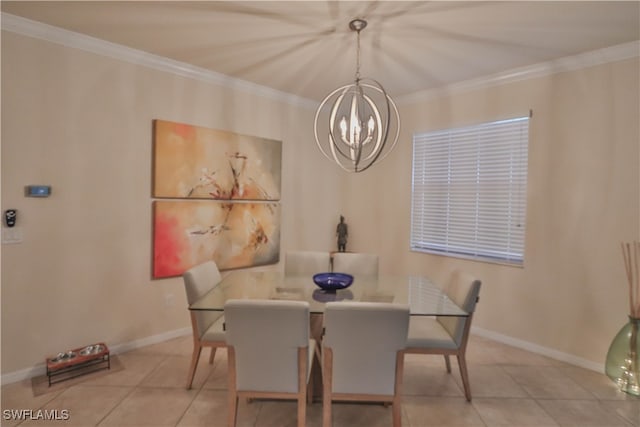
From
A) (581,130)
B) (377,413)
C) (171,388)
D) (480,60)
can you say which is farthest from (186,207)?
(581,130)

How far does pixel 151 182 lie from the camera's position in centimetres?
316

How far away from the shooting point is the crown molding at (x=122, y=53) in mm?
2469

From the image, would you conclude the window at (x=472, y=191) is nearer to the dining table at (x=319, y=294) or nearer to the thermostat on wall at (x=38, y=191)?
the dining table at (x=319, y=294)

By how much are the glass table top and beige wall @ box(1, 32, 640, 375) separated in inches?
42.3

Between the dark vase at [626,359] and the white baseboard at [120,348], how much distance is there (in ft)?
11.9

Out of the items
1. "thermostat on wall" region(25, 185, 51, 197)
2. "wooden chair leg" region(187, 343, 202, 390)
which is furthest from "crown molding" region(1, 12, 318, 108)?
"wooden chair leg" region(187, 343, 202, 390)

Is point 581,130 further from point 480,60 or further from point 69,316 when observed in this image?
point 69,316

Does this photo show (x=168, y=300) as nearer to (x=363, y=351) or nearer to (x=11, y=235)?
(x=11, y=235)

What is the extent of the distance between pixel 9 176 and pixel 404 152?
3.72 meters

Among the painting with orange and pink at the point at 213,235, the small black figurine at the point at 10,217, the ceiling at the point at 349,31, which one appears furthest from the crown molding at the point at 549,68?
the small black figurine at the point at 10,217

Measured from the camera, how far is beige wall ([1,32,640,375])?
8.38 ft

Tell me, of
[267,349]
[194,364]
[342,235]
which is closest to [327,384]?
[267,349]

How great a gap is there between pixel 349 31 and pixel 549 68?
6.22 feet

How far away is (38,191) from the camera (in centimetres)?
255
